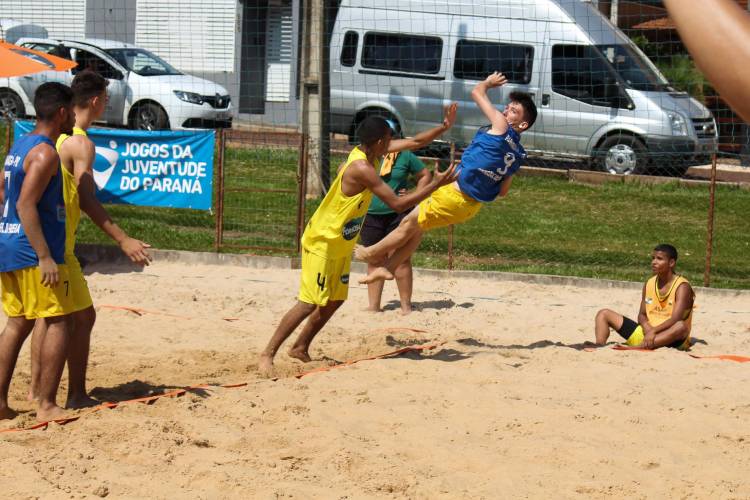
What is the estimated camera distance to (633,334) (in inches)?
315

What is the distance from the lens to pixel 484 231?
1322 cm

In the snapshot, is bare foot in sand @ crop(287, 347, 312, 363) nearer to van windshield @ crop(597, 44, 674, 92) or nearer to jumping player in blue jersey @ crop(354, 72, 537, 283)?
jumping player in blue jersey @ crop(354, 72, 537, 283)

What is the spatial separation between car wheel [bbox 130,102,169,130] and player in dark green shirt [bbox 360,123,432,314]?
26.6 ft

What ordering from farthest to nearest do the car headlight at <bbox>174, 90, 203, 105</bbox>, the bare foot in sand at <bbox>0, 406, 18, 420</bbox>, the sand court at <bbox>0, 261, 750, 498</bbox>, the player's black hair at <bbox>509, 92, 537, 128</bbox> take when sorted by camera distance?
the car headlight at <bbox>174, 90, 203, 105</bbox> → the player's black hair at <bbox>509, 92, 537, 128</bbox> → the bare foot in sand at <bbox>0, 406, 18, 420</bbox> → the sand court at <bbox>0, 261, 750, 498</bbox>

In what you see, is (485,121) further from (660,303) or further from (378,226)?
(660,303)

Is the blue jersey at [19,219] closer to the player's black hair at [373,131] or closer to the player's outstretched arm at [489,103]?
the player's black hair at [373,131]

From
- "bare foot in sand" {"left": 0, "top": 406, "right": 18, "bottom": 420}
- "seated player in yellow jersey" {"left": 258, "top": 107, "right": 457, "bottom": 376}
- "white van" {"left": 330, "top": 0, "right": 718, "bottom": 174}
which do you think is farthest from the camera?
"white van" {"left": 330, "top": 0, "right": 718, "bottom": 174}

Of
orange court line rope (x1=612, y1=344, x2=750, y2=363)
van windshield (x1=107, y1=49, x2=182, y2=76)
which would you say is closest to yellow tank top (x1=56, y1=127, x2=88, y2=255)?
orange court line rope (x1=612, y1=344, x2=750, y2=363)

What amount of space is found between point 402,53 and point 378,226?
25.5ft

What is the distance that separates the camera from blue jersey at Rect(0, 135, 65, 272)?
5.33 m

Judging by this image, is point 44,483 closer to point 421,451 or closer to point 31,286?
point 31,286

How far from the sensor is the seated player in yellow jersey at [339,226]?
6.77 m

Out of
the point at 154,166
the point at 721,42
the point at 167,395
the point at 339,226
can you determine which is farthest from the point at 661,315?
the point at 721,42

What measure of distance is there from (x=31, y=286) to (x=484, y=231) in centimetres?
849
